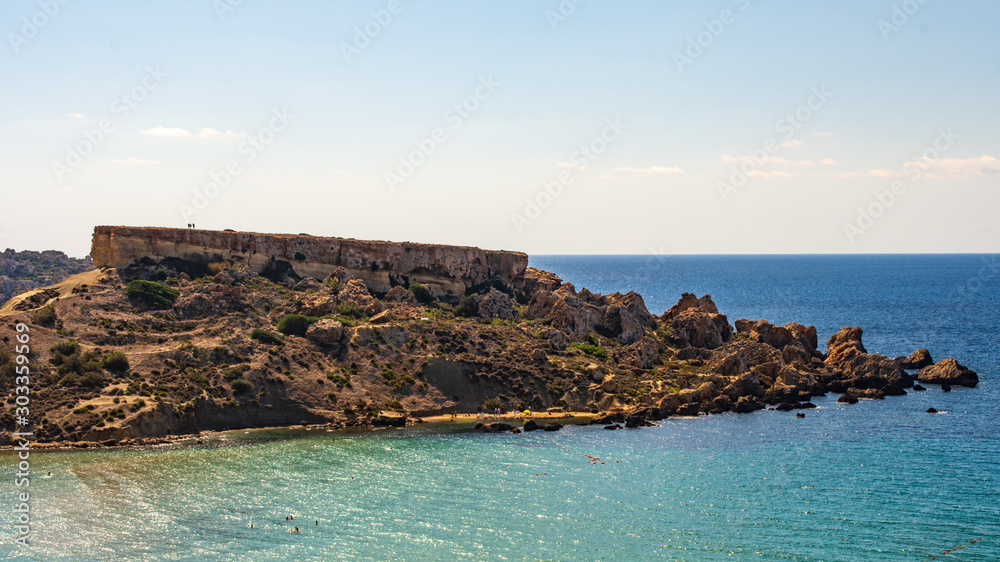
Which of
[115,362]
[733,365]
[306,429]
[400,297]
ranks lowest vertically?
[306,429]

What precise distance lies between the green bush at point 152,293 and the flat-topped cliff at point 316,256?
951cm

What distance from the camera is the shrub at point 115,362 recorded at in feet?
242

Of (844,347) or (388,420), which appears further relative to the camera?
(844,347)

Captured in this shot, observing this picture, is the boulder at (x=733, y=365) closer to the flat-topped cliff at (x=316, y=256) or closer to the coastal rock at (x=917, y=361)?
the coastal rock at (x=917, y=361)

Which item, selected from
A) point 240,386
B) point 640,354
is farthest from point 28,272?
point 640,354

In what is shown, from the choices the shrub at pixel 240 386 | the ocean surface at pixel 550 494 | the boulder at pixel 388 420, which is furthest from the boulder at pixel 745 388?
the shrub at pixel 240 386

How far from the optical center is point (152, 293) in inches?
3553

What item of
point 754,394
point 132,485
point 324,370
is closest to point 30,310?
point 324,370

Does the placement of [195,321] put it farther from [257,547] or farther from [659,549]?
[659,549]

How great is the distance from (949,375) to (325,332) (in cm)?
7105

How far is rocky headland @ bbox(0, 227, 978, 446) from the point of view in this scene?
72.6 metres

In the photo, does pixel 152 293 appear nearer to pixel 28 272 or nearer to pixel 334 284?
pixel 334 284

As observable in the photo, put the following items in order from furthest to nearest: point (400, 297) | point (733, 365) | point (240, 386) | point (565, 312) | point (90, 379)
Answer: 1. point (400, 297)
2. point (565, 312)
3. point (733, 365)
4. point (240, 386)
5. point (90, 379)

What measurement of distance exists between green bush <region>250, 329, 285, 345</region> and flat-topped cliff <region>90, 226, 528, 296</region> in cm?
2307
